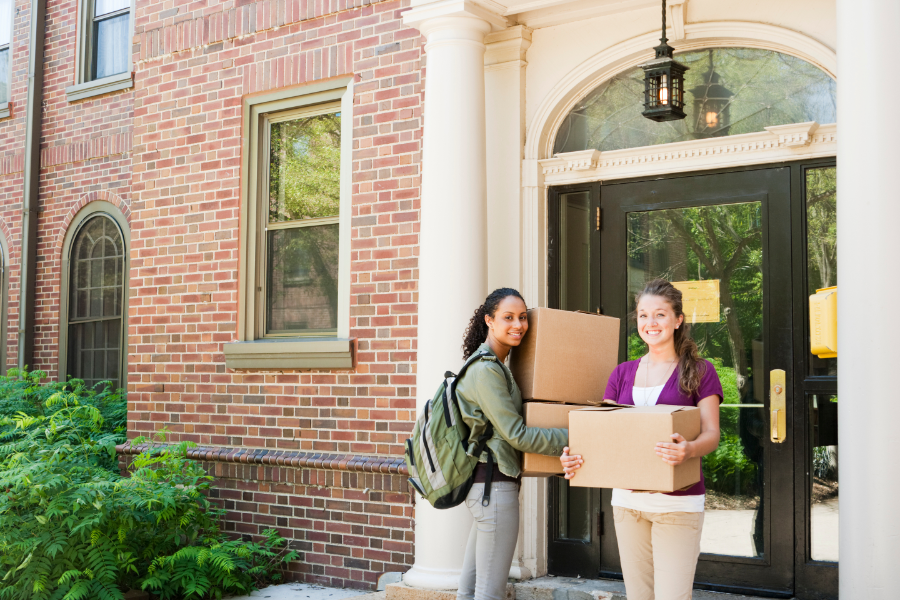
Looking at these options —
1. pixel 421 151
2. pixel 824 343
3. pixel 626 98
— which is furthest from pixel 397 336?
pixel 824 343

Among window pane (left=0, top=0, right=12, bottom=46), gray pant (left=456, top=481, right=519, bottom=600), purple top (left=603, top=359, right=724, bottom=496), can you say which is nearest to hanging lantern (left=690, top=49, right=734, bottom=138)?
purple top (left=603, top=359, right=724, bottom=496)

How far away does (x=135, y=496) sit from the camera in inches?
235

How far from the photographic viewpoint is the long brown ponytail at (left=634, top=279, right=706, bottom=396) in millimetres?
3586

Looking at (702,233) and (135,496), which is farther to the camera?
(135,496)

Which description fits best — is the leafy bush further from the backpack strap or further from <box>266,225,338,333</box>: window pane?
the backpack strap

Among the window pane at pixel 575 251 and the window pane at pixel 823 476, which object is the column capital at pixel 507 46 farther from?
the window pane at pixel 823 476

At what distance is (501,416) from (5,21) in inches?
358

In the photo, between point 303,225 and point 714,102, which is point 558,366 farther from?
point 303,225

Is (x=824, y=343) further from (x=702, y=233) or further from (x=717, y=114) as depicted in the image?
(x=717, y=114)

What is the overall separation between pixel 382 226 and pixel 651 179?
175 centimetres

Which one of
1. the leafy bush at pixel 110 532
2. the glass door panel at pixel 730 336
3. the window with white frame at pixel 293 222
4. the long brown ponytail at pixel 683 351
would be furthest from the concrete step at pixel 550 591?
the long brown ponytail at pixel 683 351

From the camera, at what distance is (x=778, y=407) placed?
521cm

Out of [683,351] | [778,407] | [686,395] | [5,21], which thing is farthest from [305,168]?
[5,21]

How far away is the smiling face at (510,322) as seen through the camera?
4.00 m
